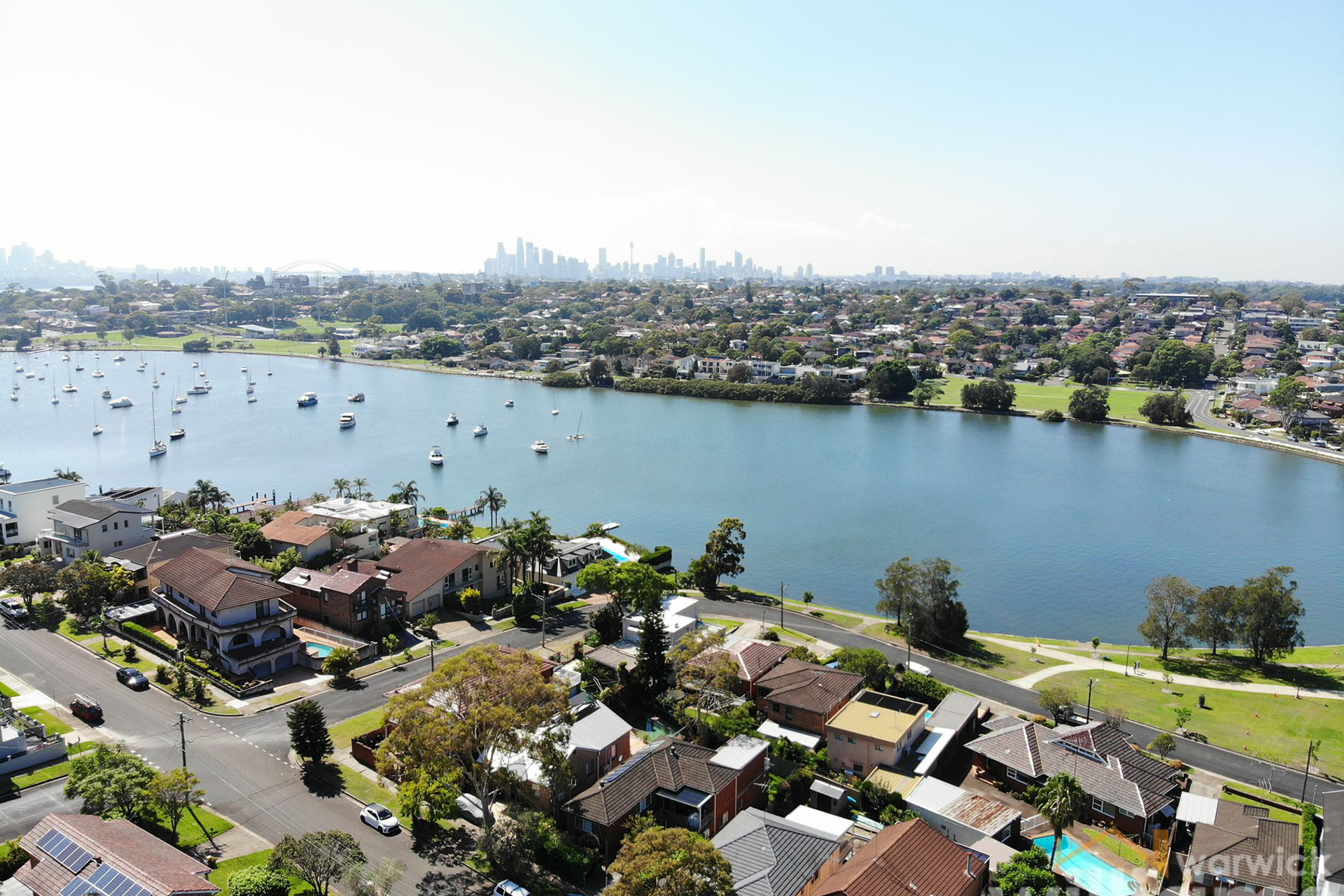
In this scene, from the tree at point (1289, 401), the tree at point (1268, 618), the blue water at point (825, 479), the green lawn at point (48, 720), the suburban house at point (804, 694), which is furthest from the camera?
the tree at point (1289, 401)

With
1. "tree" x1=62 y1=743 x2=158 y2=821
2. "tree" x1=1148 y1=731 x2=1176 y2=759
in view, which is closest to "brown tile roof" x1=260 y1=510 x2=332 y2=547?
"tree" x1=62 y1=743 x2=158 y2=821

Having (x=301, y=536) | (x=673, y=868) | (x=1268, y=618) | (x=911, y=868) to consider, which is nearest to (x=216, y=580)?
(x=301, y=536)

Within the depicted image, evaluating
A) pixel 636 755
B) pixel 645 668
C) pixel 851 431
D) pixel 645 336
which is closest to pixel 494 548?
pixel 645 668

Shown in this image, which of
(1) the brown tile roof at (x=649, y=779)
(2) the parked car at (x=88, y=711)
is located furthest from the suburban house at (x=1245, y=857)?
(2) the parked car at (x=88, y=711)

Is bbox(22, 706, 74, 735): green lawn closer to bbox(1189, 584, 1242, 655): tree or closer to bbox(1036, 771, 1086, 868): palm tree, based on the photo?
bbox(1036, 771, 1086, 868): palm tree

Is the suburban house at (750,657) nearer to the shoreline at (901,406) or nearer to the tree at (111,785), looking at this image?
the tree at (111,785)

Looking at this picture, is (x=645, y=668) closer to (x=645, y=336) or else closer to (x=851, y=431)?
(x=851, y=431)
